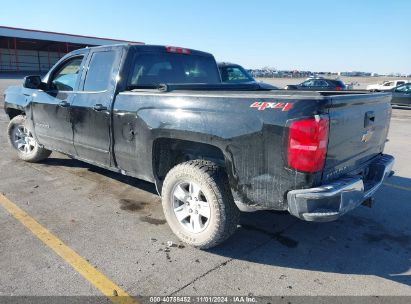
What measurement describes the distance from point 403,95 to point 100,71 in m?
18.0

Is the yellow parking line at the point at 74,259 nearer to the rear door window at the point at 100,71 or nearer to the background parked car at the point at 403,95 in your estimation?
the rear door window at the point at 100,71

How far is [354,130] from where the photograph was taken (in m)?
3.15

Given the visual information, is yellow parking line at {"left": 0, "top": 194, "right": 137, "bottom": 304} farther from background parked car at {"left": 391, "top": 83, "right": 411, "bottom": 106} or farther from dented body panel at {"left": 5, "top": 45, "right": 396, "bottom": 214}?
background parked car at {"left": 391, "top": 83, "right": 411, "bottom": 106}

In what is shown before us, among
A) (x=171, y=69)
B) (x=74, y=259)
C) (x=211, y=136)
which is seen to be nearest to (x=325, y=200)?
(x=211, y=136)

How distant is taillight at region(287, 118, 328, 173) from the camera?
267 centimetres

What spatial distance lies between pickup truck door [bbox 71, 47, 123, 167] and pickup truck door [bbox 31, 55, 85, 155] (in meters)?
0.20

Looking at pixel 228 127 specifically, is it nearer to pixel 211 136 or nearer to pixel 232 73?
pixel 211 136

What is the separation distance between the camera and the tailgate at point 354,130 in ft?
9.41

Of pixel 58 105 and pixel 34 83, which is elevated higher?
pixel 34 83

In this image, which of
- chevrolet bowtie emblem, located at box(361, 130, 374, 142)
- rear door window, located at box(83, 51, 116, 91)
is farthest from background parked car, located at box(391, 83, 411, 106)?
rear door window, located at box(83, 51, 116, 91)

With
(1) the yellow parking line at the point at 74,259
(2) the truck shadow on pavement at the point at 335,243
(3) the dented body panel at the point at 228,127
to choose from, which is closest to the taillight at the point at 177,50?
(3) the dented body panel at the point at 228,127

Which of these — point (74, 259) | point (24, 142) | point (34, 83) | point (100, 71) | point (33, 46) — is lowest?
point (74, 259)

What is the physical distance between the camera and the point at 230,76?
37.2ft

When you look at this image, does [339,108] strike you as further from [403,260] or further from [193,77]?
[193,77]
